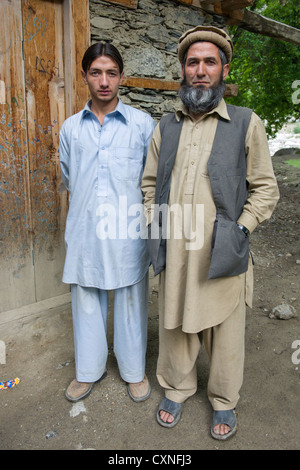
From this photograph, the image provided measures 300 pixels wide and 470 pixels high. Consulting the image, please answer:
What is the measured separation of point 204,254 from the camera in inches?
80.2

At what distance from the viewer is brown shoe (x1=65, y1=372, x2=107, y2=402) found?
250 cm

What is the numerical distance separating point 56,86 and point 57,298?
182cm

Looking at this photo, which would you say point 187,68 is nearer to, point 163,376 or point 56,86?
point 56,86

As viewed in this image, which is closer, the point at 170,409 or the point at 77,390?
the point at 170,409

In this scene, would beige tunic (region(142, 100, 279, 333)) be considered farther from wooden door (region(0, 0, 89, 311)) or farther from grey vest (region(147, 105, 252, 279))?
wooden door (region(0, 0, 89, 311))

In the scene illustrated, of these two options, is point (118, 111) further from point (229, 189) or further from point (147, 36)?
point (147, 36)

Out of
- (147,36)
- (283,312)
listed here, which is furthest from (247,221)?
(147,36)

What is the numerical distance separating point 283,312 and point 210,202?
2016mm

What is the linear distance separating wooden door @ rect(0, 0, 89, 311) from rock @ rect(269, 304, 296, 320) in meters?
2.09

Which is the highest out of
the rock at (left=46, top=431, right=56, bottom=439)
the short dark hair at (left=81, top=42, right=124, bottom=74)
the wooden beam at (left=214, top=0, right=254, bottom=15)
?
the wooden beam at (left=214, top=0, right=254, bottom=15)

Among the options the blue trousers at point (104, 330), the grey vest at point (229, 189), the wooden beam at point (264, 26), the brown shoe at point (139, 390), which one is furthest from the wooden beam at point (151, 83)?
the brown shoe at point (139, 390)

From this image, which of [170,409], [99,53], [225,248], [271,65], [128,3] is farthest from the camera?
[271,65]

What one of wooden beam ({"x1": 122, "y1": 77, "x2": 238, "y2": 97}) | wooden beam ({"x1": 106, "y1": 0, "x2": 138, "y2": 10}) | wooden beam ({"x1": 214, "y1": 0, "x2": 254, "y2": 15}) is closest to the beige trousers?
wooden beam ({"x1": 122, "y1": 77, "x2": 238, "y2": 97})

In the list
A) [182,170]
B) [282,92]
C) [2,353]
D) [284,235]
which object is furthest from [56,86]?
[282,92]
